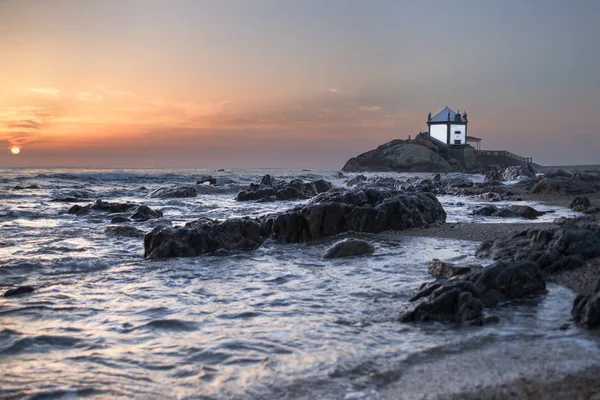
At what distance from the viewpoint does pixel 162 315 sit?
5.63m

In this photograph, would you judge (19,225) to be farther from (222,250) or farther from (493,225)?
(493,225)

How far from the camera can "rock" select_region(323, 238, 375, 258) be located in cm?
905

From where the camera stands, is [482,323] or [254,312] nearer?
[482,323]

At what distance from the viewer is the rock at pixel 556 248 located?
266 inches

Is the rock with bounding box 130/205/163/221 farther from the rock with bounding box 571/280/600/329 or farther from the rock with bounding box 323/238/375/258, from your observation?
the rock with bounding box 571/280/600/329

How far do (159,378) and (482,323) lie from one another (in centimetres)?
306

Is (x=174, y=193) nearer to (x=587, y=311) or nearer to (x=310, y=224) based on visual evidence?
(x=310, y=224)

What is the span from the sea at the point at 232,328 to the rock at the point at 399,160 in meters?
74.3

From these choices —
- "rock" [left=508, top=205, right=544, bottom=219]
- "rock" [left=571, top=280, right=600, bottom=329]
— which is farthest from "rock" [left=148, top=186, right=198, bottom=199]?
"rock" [left=571, top=280, right=600, bottom=329]

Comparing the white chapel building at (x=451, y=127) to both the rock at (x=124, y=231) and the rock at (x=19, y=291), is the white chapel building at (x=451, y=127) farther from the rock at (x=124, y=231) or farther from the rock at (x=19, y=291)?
the rock at (x=19, y=291)

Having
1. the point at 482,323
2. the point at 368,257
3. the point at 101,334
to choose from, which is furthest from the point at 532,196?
the point at 101,334

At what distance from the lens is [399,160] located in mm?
85312

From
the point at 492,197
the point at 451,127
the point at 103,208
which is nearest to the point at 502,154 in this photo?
the point at 451,127

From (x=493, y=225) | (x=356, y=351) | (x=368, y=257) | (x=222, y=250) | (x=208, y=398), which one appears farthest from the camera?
(x=493, y=225)
